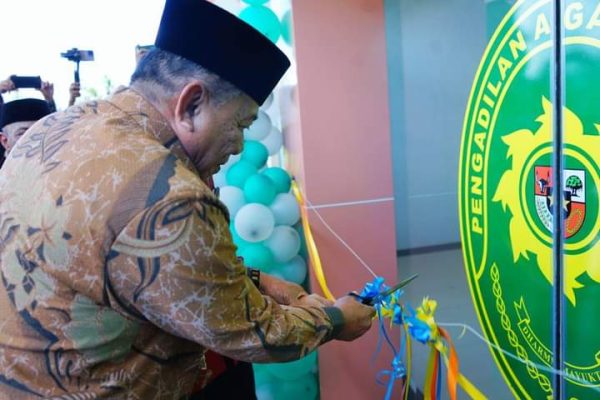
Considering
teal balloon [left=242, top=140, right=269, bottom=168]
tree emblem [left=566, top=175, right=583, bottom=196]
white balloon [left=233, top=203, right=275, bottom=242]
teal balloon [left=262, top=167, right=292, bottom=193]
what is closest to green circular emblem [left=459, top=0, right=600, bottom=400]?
tree emblem [left=566, top=175, right=583, bottom=196]

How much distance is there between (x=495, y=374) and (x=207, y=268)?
37.9 inches

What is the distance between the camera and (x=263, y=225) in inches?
80.4

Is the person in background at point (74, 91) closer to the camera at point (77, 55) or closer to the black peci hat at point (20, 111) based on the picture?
the camera at point (77, 55)

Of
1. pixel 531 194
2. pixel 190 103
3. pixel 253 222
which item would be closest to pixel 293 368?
pixel 253 222

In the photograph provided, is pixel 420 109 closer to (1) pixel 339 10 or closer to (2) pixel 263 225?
(1) pixel 339 10

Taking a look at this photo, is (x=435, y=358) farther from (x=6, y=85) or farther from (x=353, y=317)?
(x=6, y=85)

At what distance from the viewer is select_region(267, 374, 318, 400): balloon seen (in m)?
2.24

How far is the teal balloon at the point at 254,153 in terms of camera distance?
88.7 inches

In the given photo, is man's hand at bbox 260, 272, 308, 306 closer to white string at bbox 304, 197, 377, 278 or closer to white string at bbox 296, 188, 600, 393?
white string at bbox 296, 188, 600, 393

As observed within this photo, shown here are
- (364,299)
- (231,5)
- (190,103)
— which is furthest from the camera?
(231,5)

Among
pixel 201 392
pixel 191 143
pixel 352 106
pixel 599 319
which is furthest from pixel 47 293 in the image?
pixel 352 106

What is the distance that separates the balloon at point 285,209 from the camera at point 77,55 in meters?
1.42

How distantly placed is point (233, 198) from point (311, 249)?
1.26 ft

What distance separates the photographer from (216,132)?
0.87 m
